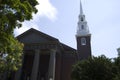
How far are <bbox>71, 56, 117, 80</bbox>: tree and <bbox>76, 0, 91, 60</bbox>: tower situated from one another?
534 inches

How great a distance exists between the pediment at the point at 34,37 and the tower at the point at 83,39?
10077 millimetres

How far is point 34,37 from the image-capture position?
40281 mm

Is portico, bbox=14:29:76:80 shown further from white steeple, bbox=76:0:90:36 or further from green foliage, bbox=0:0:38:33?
green foliage, bbox=0:0:38:33

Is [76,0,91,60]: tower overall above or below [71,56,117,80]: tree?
above

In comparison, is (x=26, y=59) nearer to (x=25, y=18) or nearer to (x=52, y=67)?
(x=52, y=67)

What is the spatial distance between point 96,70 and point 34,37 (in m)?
17.3

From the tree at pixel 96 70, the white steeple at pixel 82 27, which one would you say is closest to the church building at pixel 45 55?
the white steeple at pixel 82 27

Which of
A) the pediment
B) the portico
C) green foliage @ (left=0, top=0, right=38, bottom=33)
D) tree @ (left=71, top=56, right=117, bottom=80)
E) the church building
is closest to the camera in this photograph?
green foliage @ (left=0, top=0, right=38, bottom=33)

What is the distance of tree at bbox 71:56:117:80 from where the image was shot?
92.4ft

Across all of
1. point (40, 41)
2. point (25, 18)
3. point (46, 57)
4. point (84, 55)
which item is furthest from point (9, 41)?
point (84, 55)

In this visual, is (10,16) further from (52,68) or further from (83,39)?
(83,39)

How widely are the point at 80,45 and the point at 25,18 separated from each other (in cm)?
3622

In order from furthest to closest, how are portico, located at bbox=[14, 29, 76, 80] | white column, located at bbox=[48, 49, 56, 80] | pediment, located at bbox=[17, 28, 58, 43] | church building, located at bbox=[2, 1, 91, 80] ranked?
pediment, located at bbox=[17, 28, 58, 43] → portico, located at bbox=[14, 29, 76, 80] → church building, located at bbox=[2, 1, 91, 80] → white column, located at bbox=[48, 49, 56, 80]

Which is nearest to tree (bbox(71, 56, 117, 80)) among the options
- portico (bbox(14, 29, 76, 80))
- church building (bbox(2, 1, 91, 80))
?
church building (bbox(2, 1, 91, 80))
